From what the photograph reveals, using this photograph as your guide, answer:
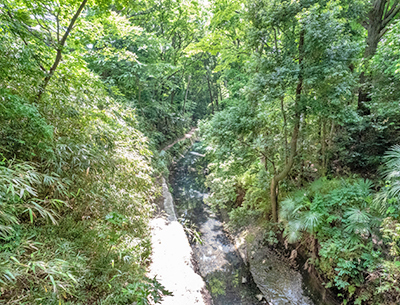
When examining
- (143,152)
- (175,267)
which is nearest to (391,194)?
(175,267)

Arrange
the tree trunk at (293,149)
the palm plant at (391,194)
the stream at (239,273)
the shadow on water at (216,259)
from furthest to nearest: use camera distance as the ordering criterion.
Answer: the shadow on water at (216,259)
the stream at (239,273)
the tree trunk at (293,149)
the palm plant at (391,194)

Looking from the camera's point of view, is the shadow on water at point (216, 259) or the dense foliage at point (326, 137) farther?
the shadow on water at point (216, 259)

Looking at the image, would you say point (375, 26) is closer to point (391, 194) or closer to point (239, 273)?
point (391, 194)

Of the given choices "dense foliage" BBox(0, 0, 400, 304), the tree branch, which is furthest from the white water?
the tree branch

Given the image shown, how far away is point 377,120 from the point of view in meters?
4.86

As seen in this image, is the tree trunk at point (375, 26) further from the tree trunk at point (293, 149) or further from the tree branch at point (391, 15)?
the tree trunk at point (293, 149)

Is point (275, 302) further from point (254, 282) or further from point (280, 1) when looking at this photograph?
point (280, 1)

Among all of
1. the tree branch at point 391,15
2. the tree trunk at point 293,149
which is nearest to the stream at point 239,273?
the tree trunk at point 293,149

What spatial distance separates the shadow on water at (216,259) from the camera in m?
4.55

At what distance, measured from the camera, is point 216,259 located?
18.4 ft

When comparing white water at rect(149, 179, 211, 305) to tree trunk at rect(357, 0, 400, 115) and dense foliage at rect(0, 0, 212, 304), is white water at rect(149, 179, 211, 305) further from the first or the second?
tree trunk at rect(357, 0, 400, 115)

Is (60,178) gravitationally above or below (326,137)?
above

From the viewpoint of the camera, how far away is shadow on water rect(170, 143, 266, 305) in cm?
455

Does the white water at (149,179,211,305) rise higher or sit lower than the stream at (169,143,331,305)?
higher
